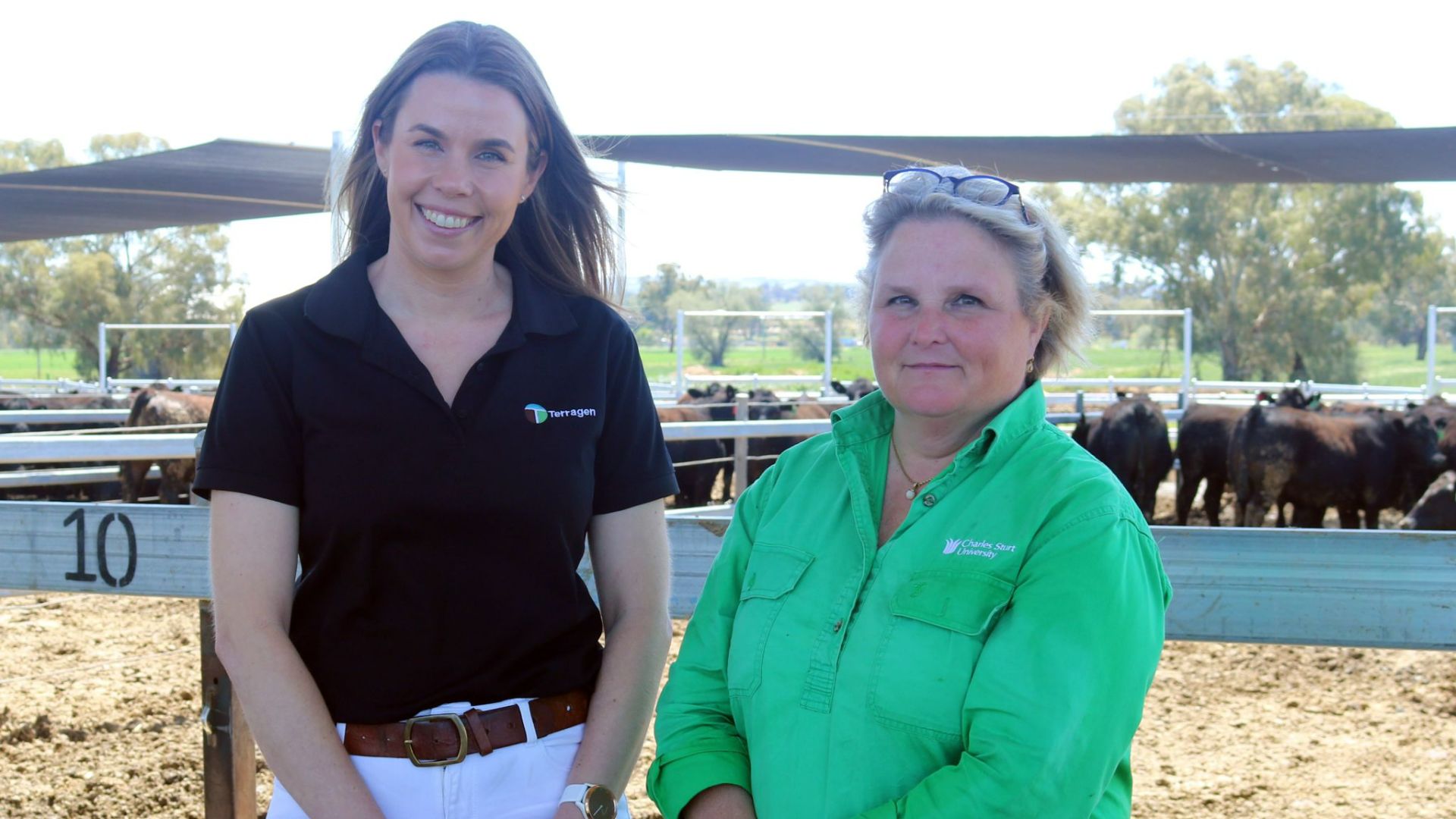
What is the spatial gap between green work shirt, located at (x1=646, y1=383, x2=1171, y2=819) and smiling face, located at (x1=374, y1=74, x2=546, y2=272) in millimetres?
668

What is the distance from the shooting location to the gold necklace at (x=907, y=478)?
1867 mm

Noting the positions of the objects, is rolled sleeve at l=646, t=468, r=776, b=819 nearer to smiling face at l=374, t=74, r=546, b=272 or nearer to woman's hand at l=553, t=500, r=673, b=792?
woman's hand at l=553, t=500, r=673, b=792

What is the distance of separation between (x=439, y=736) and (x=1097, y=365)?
126 feet

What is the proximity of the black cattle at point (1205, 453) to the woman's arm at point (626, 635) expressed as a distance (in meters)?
13.0

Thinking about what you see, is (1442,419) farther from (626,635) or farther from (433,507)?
(433,507)

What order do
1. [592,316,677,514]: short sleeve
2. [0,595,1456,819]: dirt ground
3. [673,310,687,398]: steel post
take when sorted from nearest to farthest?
[592,316,677,514]: short sleeve
[0,595,1456,819]: dirt ground
[673,310,687,398]: steel post

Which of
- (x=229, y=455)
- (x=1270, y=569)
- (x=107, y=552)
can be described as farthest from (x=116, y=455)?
(x=1270, y=569)

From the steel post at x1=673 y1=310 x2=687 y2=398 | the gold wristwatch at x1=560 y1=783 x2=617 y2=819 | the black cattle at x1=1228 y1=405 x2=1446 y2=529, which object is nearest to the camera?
the gold wristwatch at x1=560 y1=783 x2=617 y2=819

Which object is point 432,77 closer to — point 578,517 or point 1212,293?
point 578,517

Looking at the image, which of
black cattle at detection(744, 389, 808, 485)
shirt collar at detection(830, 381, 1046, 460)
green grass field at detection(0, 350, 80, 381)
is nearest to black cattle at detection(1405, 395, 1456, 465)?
black cattle at detection(744, 389, 808, 485)

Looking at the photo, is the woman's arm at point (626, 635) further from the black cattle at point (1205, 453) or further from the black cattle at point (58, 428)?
the black cattle at point (1205, 453)

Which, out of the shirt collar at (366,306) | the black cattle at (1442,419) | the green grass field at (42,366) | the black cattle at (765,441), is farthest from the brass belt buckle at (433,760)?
the green grass field at (42,366)

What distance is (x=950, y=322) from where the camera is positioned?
180cm

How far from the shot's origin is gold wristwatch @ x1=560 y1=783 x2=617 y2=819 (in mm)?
1861
